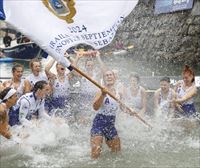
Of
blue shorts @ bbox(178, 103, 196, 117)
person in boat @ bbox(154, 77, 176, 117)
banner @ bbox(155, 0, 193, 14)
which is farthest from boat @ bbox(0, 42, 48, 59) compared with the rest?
blue shorts @ bbox(178, 103, 196, 117)

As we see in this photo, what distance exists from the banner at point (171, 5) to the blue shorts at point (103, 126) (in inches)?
573

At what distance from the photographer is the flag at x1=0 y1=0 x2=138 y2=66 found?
5840 millimetres

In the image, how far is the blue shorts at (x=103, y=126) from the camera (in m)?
7.39

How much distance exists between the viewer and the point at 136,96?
9.39 meters

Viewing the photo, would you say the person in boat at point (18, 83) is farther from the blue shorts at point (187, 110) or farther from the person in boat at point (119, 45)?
the person in boat at point (119, 45)

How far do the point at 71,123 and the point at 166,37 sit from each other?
43.1 ft

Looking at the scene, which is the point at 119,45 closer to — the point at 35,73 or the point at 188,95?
the point at 35,73

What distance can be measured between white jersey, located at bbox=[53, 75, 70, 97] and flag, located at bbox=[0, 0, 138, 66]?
3555mm

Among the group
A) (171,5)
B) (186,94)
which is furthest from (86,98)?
(171,5)

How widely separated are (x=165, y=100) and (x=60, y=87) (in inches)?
91.9

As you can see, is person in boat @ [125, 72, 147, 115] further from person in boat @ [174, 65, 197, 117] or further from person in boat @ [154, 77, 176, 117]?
person in boat @ [174, 65, 197, 117]

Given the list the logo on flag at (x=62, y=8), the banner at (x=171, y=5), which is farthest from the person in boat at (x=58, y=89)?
the banner at (x=171, y=5)

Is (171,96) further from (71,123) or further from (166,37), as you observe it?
(166,37)

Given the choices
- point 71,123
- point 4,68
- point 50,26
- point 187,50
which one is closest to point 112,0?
point 50,26
